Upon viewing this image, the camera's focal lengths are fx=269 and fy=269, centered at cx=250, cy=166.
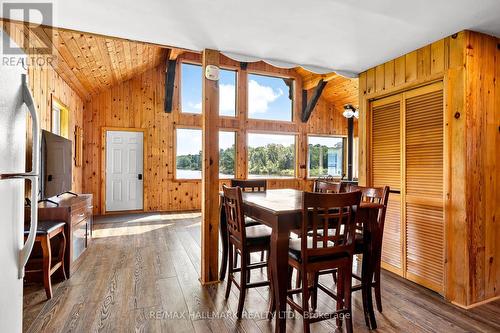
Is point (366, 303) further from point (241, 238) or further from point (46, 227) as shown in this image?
point (46, 227)

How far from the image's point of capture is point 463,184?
2264 millimetres

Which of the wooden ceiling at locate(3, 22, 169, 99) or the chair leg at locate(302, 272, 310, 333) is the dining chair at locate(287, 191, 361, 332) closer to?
the chair leg at locate(302, 272, 310, 333)

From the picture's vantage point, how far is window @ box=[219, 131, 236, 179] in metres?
7.02

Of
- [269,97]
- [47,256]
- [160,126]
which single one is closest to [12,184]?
[47,256]

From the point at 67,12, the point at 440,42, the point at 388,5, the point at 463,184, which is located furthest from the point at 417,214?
the point at 67,12

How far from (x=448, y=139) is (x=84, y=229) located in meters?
4.16

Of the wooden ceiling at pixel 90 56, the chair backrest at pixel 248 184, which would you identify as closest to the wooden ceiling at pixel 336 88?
the wooden ceiling at pixel 90 56

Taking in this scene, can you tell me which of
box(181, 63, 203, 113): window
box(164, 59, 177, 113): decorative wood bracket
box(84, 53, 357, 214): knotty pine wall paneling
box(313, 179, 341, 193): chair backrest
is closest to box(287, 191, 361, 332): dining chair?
box(313, 179, 341, 193): chair backrest

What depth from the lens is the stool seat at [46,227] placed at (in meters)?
2.32

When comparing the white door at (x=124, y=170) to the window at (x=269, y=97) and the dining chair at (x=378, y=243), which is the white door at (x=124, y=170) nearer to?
the window at (x=269, y=97)

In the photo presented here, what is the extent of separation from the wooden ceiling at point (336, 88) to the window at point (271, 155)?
1.57m

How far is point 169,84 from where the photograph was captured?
19.9 feet

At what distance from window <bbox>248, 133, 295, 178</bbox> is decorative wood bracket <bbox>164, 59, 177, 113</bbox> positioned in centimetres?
215

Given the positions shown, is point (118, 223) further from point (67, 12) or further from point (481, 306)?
point (481, 306)
